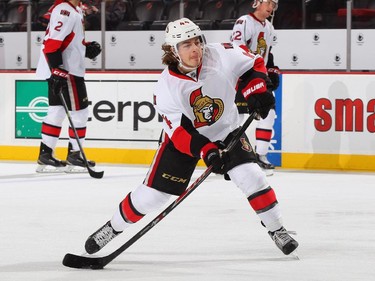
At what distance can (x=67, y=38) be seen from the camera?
Answer: 22.2 feet

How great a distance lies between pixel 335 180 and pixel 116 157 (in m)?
1.83

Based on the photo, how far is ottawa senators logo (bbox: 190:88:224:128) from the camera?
12.0ft

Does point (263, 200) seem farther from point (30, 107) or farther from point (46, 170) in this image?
point (30, 107)

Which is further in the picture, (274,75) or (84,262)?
(274,75)

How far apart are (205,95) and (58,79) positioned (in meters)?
3.18

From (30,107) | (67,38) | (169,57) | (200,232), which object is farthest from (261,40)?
(169,57)

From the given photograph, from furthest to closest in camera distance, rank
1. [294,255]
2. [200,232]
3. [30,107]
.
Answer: [30,107] < [200,232] < [294,255]

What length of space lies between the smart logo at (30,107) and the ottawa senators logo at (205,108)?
14.0 ft

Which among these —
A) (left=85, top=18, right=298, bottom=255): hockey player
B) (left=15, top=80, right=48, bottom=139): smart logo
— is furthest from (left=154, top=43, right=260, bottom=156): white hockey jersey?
(left=15, top=80, right=48, bottom=139): smart logo

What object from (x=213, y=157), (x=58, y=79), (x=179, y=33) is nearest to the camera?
(x=213, y=157)

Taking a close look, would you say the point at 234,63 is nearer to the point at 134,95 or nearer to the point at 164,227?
the point at 164,227

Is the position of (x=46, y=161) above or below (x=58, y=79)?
below

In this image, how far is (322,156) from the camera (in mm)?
7184

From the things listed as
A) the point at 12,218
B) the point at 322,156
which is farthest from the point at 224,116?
the point at 322,156
